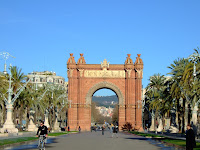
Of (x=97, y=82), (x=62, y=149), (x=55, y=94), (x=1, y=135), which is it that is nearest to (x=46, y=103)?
(x=55, y=94)

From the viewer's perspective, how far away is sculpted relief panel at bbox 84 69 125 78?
3410 inches

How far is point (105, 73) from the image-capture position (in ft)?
284

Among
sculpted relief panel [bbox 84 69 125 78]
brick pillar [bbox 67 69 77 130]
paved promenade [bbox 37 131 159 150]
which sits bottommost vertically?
paved promenade [bbox 37 131 159 150]

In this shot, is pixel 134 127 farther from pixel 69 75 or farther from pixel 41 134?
pixel 41 134

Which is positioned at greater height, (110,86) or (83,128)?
(110,86)

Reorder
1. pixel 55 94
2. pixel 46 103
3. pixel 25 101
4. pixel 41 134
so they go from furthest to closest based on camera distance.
A: pixel 55 94 < pixel 46 103 < pixel 25 101 < pixel 41 134

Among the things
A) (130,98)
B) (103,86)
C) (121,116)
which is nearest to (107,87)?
(103,86)

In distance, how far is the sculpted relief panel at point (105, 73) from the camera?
86.6 metres

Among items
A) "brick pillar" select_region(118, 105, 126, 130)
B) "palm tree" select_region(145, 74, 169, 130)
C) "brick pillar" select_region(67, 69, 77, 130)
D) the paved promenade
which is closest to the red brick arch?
"brick pillar" select_region(118, 105, 126, 130)

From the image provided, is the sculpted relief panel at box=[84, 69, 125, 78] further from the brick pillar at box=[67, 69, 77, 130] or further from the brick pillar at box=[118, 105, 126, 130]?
the brick pillar at box=[118, 105, 126, 130]

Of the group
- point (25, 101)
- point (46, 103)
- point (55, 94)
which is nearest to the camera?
point (25, 101)

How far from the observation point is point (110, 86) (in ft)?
284

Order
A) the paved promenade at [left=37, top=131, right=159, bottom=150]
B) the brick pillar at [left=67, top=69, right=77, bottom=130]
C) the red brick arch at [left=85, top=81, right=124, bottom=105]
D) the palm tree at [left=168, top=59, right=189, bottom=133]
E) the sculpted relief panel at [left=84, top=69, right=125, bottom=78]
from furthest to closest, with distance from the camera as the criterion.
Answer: the sculpted relief panel at [left=84, top=69, right=125, bottom=78], the red brick arch at [left=85, top=81, right=124, bottom=105], the brick pillar at [left=67, top=69, right=77, bottom=130], the palm tree at [left=168, top=59, right=189, bottom=133], the paved promenade at [left=37, top=131, right=159, bottom=150]

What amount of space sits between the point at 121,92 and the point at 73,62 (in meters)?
12.7
